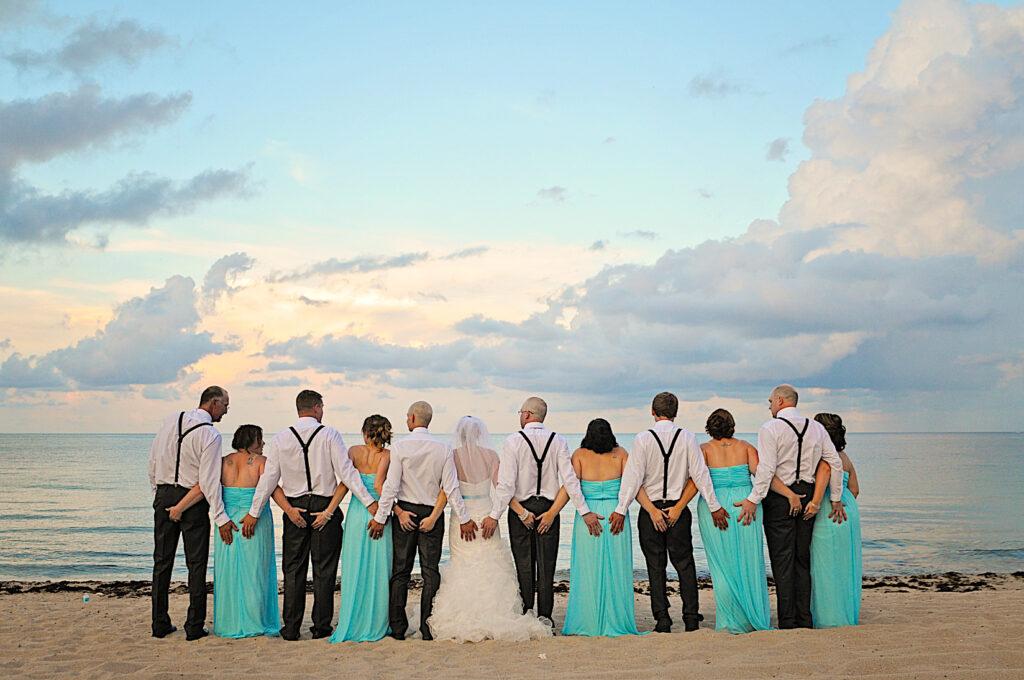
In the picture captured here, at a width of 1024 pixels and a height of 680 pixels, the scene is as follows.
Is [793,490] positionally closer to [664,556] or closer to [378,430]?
[664,556]

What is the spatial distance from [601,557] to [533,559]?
24.8 inches

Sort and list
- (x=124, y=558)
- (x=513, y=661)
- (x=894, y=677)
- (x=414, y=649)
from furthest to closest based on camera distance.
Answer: (x=124, y=558), (x=414, y=649), (x=513, y=661), (x=894, y=677)

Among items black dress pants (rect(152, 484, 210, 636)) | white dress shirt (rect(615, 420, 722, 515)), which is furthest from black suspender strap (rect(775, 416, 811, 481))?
black dress pants (rect(152, 484, 210, 636))

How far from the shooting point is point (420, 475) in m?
7.69

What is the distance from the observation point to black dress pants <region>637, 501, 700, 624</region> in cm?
773

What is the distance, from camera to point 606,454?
7.84 m

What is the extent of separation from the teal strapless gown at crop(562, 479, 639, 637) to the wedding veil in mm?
897

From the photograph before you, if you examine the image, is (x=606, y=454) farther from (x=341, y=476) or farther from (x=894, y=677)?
(x=894, y=677)

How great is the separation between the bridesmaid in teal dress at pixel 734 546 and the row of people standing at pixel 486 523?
0.04 feet

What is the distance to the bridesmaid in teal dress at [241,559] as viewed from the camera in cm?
788

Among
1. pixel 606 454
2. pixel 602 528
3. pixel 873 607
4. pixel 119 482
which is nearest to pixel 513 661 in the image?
pixel 602 528

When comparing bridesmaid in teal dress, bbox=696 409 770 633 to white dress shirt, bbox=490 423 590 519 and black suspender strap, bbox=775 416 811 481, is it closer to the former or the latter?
black suspender strap, bbox=775 416 811 481

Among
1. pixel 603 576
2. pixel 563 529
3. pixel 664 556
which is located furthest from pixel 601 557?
pixel 563 529

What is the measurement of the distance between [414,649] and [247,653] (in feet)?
4.58
